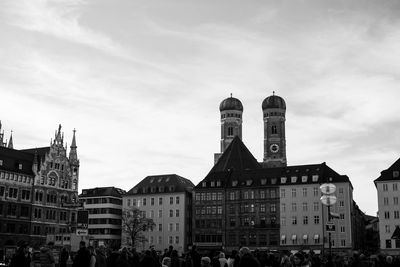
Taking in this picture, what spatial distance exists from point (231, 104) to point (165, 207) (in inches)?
2316

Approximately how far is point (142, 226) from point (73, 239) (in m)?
80.6

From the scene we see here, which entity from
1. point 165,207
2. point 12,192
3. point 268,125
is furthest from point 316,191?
point 268,125

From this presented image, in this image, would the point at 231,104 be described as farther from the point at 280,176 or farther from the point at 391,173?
the point at 391,173

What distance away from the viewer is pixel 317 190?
97.0 meters

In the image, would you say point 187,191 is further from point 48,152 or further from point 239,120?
point 239,120

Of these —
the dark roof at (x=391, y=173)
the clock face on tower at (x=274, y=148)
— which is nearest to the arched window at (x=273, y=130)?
the clock face on tower at (x=274, y=148)

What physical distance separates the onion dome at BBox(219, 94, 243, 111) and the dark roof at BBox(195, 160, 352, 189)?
53.9 meters

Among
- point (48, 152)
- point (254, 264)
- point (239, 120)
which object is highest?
point (239, 120)

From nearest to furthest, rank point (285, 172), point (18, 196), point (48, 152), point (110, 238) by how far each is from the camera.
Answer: point (18, 196) → point (48, 152) → point (285, 172) → point (110, 238)

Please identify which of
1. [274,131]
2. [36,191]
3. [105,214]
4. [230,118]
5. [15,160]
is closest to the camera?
[15,160]

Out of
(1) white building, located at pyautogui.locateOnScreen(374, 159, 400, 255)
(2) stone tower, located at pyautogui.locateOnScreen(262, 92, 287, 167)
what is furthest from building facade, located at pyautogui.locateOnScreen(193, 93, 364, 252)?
(2) stone tower, located at pyautogui.locateOnScreen(262, 92, 287, 167)

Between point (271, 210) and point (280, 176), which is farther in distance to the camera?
point (280, 176)

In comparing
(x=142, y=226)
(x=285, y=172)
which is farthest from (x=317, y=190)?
(x=142, y=226)

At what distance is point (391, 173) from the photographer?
304 ft
